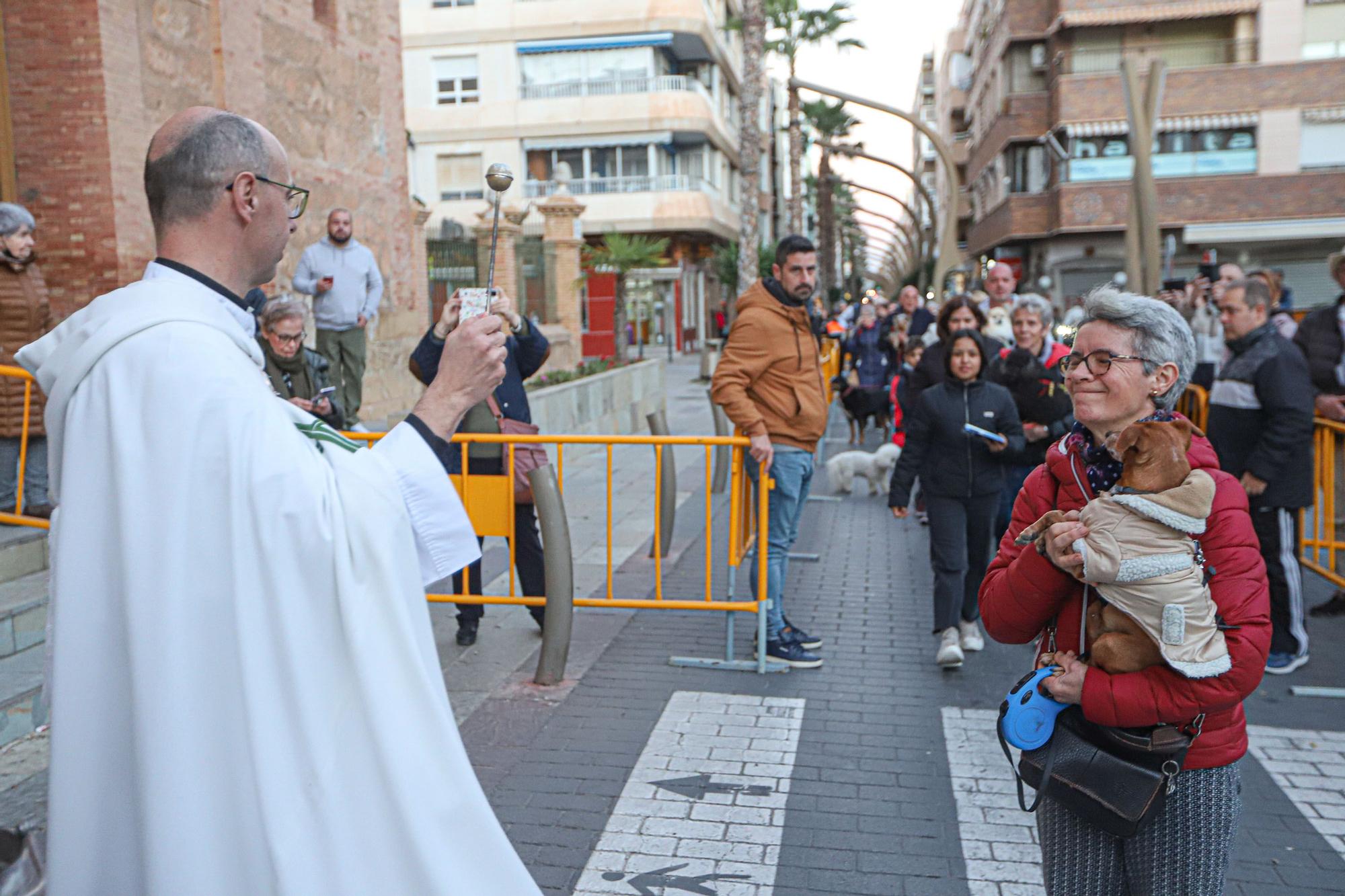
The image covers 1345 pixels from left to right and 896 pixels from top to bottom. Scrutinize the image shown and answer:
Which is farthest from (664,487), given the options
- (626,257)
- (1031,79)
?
(1031,79)

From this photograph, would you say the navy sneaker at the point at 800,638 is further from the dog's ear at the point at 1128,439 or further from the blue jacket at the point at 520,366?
the dog's ear at the point at 1128,439

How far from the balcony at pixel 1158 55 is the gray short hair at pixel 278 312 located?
1422 inches

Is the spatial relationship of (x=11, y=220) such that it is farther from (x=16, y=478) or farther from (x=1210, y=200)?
(x=1210, y=200)

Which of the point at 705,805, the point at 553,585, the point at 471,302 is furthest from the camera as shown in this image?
the point at 553,585

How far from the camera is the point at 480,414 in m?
6.12

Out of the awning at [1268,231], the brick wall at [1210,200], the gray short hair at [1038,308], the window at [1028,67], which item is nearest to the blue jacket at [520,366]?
the gray short hair at [1038,308]

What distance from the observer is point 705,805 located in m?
4.25

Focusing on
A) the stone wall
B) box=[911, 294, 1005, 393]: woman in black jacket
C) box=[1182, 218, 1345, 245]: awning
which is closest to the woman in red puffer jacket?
box=[911, 294, 1005, 393]: woman in black jacket

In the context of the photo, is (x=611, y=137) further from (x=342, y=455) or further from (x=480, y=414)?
(x=342, y=455)

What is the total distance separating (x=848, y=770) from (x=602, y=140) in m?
37.0

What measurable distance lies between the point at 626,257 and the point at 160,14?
15661mm

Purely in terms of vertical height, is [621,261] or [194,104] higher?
[194,104]

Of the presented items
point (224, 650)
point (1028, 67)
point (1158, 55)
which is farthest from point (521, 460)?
point (1028, 67)

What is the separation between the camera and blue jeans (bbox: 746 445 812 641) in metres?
5.97
